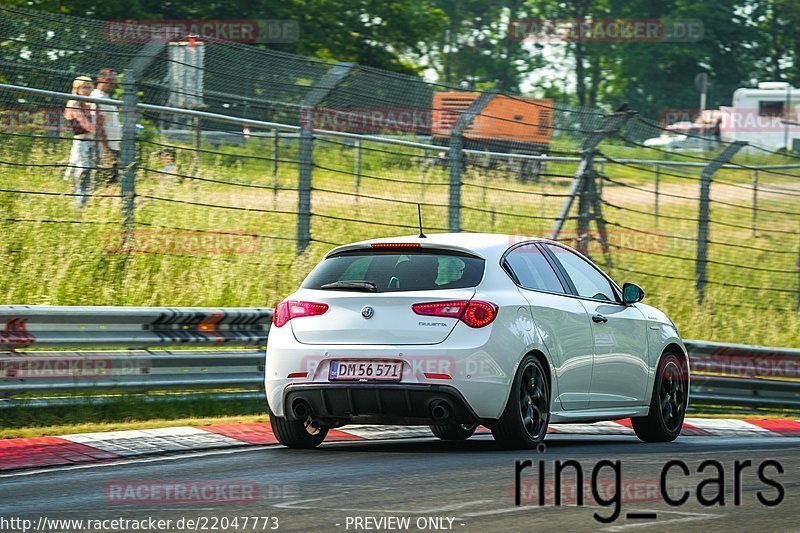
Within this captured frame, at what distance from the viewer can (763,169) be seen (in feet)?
61.1

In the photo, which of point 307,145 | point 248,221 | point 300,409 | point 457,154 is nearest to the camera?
point 300,409

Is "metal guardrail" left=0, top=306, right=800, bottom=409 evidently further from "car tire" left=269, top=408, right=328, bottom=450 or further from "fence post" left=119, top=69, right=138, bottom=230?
"fence post" left=119, top=69, right=138, bottom=230

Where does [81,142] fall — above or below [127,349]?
above

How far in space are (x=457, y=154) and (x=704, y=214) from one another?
12.8 feet

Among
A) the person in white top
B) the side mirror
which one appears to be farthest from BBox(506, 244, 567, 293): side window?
the person in white top

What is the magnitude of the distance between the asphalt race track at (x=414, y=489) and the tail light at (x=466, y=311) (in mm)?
843

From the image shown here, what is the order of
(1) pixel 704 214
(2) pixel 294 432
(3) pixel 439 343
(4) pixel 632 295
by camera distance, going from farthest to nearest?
(1) pixel 704 214
(4) pixel 632 295
(2) pixel 294 432
(3) pixel 439 343

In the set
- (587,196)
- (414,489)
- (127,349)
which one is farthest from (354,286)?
(587,196)

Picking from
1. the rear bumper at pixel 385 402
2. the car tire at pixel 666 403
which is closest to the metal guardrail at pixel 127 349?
the rear bumper at pixel 385 402

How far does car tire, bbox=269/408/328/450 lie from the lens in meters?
9.66

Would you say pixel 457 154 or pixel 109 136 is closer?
pixel 109 136

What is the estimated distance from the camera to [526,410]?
9.38m

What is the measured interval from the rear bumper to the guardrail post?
788 cm

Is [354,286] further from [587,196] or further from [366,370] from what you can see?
[587,196]
